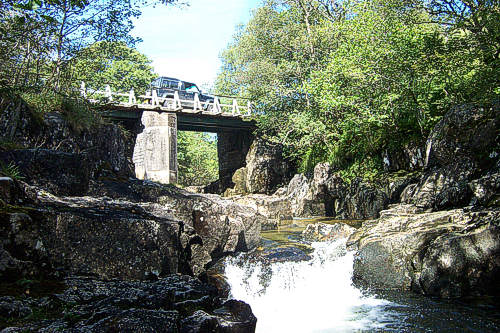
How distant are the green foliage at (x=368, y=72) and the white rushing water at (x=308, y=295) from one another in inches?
255

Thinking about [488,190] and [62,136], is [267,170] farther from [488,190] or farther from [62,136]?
[488,190]

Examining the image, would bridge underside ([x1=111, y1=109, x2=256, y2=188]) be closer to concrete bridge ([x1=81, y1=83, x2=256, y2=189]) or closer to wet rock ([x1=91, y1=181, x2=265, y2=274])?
concrete bridge ([x1=81, y1=83, x2=256, y2=189])

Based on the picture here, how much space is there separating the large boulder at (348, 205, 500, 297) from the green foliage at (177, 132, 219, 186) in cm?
3450

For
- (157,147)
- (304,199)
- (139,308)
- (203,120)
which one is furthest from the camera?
(203,120)

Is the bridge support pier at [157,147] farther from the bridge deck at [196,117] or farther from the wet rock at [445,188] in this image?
the wet rock at [445,188]

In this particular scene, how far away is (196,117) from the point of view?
86.6 feet

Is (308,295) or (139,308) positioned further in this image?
(308,295)

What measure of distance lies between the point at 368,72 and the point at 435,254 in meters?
10.5

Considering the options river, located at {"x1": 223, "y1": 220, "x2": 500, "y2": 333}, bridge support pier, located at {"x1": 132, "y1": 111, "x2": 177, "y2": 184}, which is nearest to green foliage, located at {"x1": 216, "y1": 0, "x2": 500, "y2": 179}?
bridge support pier, located at {"x1": 132, "y1": 111, "x2": 177, "y2": 184}

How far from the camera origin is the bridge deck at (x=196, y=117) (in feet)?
77.3

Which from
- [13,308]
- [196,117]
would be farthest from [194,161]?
[13,308]

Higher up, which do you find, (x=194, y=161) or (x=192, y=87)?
(x=192, y=87)

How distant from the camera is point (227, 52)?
4791 cm

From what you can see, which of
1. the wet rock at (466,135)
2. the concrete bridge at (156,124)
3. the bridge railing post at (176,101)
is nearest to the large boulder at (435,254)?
the wet rock at (466,135)
